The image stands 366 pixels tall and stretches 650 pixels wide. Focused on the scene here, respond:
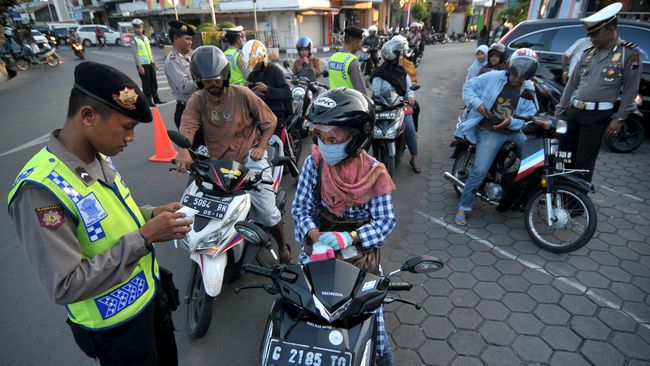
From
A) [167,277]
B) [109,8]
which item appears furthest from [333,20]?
[109,8]

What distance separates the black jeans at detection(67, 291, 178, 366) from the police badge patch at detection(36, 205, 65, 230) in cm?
60

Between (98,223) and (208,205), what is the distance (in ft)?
3.87

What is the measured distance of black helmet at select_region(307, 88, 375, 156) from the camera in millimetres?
1902

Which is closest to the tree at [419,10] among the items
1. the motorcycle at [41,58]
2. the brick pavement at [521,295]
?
the motorcycle at [41,58]

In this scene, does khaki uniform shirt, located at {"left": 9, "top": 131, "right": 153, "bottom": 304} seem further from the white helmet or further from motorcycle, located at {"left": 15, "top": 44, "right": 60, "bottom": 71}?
motorcycle, located at {"left": 15, "top": 44, "right": 60, "bottom": 71}

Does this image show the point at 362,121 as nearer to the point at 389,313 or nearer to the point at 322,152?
the point at 322,152

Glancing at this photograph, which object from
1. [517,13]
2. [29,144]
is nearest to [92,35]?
[29,144]

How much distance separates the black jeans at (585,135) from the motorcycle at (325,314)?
3601mm

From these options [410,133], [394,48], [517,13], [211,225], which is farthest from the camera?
[517,13]

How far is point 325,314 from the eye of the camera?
4.95ft

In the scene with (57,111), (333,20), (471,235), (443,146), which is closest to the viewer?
(471,235)

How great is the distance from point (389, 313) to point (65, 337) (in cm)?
274

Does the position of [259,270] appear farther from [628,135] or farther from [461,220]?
[628,135]

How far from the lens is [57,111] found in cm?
998
